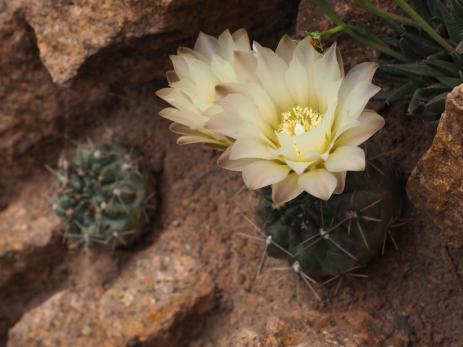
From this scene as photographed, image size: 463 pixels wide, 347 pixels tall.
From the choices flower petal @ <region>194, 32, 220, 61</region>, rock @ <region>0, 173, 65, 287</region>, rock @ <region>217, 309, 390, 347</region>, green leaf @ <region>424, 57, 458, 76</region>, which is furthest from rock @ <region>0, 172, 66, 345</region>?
green leaf @ <region>424, 57, 458, 76</region>

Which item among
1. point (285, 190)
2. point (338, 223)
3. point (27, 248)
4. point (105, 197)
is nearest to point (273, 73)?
point (285, 190)

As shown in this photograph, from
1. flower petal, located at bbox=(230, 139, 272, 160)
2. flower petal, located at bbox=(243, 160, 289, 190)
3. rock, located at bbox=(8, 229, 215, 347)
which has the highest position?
flower petal, located at bbox=(230, 139, 272, 160)

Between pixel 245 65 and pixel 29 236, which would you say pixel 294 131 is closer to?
pixel 245 65

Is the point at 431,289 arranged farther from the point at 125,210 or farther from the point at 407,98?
the point at 125,210

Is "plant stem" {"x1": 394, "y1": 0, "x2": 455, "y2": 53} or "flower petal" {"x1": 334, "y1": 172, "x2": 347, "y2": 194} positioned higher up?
"plant stem" {"x1": 394, "y1": 0, "x2": 455, "y2": 53}

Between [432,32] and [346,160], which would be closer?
[346,160]

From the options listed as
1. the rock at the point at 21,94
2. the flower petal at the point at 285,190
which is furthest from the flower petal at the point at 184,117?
the rock at the point at 21,94

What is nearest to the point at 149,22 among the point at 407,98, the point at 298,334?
the point at 407,98

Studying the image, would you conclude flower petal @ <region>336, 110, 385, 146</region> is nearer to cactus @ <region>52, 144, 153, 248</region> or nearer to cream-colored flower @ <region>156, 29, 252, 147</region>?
cream-colored flower @ <region>156, 29, 252, 147</region>

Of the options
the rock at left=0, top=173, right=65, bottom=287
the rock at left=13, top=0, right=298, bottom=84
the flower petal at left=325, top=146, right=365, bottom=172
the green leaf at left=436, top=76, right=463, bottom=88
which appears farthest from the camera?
the rock at left=0, top=173, right=65, bottom=287
